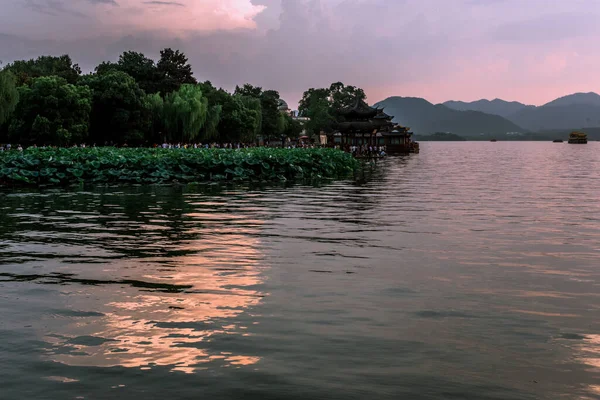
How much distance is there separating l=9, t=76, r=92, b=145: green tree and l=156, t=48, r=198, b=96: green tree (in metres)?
30.6

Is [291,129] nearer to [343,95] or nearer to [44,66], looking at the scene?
[343,95]

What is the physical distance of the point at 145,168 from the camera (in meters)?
32.3

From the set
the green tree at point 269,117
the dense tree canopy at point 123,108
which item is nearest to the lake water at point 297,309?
the dense tree canopy at point 123,108

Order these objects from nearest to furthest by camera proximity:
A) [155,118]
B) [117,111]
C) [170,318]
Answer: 1. [170,318]
2. [117,111]
3. [155,118]

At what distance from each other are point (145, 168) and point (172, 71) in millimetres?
58624

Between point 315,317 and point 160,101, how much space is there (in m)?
61.2

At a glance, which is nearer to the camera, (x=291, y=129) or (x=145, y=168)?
(x=145, y=168)

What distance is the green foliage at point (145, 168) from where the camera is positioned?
98.1 ft

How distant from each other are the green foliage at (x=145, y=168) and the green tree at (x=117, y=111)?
2502 cm

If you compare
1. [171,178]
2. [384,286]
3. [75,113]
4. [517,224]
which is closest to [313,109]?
[75,113]

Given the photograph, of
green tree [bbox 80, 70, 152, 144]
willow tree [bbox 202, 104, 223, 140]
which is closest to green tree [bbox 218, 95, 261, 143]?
willow tree [bbox 202, 104, 223, 140]

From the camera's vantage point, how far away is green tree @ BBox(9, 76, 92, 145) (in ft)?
176

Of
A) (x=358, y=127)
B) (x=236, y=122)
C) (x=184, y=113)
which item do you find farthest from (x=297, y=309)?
(x=358, y=127)

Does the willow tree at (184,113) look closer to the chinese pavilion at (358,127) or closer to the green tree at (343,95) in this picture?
the chinese pavilion at (358,127)
